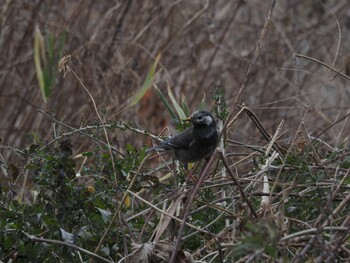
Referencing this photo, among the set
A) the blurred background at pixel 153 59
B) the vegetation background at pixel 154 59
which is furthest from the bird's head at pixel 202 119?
the blurred background at pixel 153 59

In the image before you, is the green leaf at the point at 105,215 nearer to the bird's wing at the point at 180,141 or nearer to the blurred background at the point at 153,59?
the bird's wing at the point at 180,141

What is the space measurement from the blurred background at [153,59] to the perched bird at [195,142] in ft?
9.43

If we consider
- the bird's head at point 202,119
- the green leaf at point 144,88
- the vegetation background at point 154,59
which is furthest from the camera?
the vegetation background at point 154,59

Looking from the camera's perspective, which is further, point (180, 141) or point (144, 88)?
A: point (180, 141)

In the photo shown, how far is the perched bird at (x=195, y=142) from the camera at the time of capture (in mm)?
4035

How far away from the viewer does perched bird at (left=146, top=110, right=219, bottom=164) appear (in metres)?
4.04

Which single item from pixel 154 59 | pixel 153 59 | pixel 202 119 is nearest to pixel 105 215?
pixel 202 119

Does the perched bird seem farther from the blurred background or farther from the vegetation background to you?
the blurred background

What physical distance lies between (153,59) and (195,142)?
3768mm

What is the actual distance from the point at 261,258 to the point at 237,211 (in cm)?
38

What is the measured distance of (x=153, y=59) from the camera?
7703 millimetres

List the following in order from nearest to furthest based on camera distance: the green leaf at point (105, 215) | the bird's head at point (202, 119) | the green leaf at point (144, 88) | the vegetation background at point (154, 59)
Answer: the green leaf at point (105, 215), the green leaf at point (144, 88), the bird's head at point (202, 119), the vegetation background at point (154, 59)

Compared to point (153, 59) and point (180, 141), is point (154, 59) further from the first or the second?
point (180, 141)

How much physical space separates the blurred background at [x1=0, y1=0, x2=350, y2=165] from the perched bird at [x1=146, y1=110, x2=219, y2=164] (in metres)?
2.88
